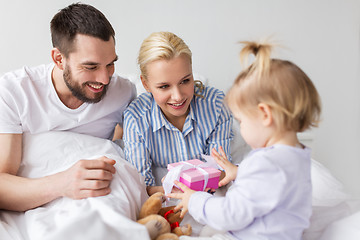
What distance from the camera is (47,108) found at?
1333mm

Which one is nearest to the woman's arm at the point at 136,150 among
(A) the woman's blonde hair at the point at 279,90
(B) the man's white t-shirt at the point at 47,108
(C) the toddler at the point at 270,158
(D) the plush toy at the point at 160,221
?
(B) the man's white t-shirt at the point at 47,108

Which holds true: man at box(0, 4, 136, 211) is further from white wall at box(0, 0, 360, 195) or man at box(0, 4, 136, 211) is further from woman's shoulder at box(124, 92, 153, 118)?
white wall at box(0, 0, 360, 195)

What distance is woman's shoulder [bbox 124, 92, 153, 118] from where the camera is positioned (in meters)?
1.40

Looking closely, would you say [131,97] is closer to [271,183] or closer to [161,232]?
[161,232]

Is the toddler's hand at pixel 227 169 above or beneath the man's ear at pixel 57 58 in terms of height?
beneath

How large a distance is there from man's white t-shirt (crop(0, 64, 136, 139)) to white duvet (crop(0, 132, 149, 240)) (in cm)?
7

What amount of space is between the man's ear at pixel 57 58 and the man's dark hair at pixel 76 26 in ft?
0.06

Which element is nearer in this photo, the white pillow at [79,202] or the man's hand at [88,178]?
the white pillow at [79,202]

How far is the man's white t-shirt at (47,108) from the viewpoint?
1.24 metres

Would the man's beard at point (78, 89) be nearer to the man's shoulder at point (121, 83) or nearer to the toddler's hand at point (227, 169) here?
the man's shoulder at point (121, 83)

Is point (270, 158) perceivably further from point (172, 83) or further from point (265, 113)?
point (172, 83)

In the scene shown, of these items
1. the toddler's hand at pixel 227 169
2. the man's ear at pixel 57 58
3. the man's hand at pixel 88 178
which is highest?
the man's ear at pixel 57 58

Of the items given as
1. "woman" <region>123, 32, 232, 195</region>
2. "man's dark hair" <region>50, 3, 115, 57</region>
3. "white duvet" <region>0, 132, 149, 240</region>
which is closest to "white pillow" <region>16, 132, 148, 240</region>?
"white duvet" <region>0, 132, 149, 240</region>

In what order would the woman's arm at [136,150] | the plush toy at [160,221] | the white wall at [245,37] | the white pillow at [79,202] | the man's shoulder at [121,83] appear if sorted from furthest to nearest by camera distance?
1. the white wall at [245,37]
2. the man's shoulder at [121,83]
3. the woman's arm at [136,150]
4. the plush toy at [160,221]
5. the white pillow at [79,202]
